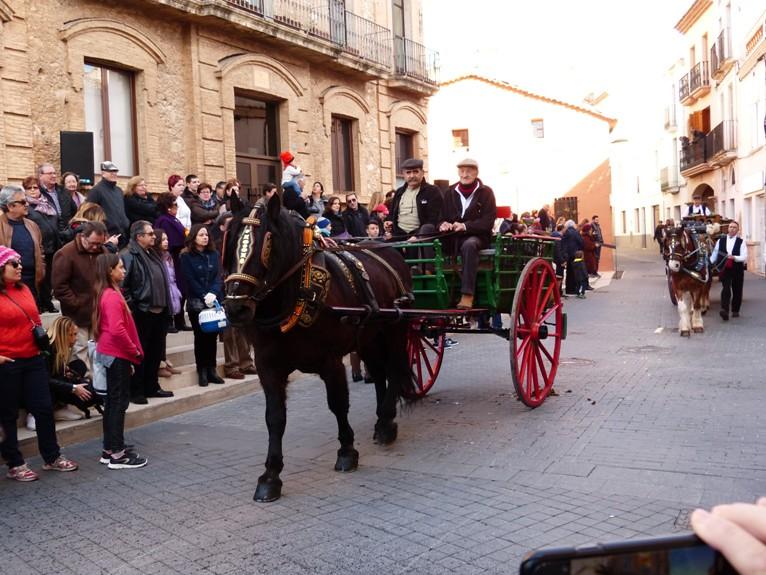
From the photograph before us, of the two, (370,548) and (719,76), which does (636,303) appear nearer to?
(370,548)

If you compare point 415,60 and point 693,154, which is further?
point 693,154

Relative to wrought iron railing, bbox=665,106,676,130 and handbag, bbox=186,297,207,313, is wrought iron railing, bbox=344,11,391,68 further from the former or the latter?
wrought iron railing, bbox=665,106,676,130

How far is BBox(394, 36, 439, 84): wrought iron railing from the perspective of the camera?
70.1ft

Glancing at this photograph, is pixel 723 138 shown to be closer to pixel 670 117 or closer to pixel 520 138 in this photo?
pixel 520 138

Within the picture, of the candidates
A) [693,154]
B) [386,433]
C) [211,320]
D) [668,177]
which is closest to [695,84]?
[693,154]

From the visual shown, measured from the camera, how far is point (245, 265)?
4.98 m

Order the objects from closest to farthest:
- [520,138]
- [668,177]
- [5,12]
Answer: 1. [5,12]
2. [520,138]
3. [668,177]

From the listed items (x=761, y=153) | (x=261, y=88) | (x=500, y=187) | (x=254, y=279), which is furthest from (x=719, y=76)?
(x=254, y=279)

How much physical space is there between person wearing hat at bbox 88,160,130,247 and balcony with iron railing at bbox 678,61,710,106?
31557 mm

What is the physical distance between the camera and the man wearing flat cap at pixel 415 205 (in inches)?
307

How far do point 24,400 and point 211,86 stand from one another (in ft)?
33.0

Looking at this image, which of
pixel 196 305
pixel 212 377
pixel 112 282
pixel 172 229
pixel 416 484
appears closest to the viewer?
pixel 416 484

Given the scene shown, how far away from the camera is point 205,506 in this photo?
5.27 meters

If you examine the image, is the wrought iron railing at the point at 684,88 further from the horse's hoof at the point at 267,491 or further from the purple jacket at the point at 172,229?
the horse's hoof at the point at 267,491
